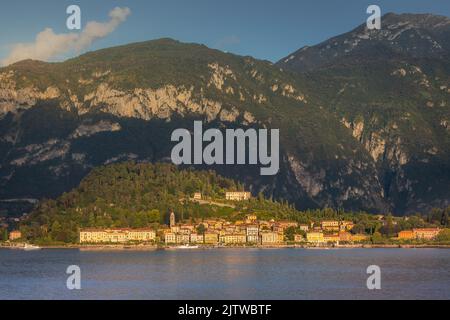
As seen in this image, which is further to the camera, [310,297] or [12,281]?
[12,281]

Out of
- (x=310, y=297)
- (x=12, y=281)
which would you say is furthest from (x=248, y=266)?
(x=310, y=297)

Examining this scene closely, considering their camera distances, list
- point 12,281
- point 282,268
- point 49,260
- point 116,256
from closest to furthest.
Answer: point 12,281, point 282,268, point 49,260, point 116,256
